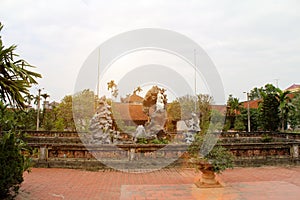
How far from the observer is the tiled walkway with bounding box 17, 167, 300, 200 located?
5863 mm

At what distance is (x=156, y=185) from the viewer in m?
6.82

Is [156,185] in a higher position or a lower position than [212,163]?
lower

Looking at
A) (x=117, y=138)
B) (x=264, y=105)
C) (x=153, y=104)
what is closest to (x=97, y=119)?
(x=117, y=138)

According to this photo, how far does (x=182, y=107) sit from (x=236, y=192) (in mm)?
18766

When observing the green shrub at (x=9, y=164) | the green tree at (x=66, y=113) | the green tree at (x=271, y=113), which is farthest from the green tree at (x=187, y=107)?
the green shrub at (x=9, y=164)

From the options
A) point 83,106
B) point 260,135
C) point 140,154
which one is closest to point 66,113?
point 83,106

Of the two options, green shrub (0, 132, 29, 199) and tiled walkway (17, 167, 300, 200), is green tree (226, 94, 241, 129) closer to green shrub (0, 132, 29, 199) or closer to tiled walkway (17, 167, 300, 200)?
tiled walkway (17, 167, 300, 200)

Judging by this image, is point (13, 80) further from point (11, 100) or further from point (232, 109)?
point (232, 109)

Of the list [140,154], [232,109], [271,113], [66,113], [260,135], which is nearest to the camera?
[140,154]

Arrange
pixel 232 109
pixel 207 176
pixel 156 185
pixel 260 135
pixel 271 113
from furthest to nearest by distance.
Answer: pixel 232 109
pixel 271 113
pixel 260 135
pixel 156 185
pixel 207 176

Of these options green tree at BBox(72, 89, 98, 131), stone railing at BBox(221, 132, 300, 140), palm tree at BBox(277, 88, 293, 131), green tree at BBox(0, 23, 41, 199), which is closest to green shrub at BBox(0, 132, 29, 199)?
green tree at BBox(0, 23, 41, 199)

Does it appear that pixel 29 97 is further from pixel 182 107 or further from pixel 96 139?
pixel 182 107

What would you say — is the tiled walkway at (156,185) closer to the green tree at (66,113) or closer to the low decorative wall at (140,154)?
the low decorative wall at (140,154)

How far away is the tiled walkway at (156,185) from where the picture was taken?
19.2 ft
